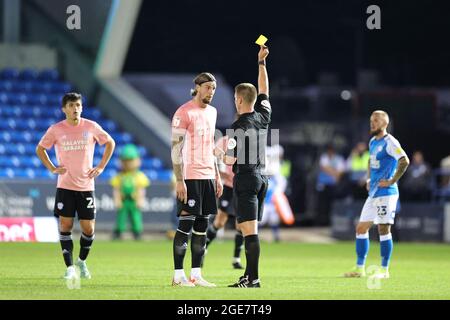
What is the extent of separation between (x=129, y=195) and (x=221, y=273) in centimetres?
1076

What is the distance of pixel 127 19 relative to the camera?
107 ft

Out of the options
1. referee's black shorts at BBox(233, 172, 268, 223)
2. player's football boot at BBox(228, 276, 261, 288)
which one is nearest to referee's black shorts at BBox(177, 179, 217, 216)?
referee's black shorts at BBox(233, 172, 268, 223)

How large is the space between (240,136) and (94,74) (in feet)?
69.2

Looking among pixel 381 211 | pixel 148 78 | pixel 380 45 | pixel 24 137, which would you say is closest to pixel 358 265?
pixel 381 211

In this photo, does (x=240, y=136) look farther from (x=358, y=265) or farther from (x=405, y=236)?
(x=405, y=236)

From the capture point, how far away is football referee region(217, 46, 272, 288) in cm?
1347

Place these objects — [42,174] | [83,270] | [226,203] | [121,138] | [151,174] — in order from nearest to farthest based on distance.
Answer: [83,270]
[226,203]
[42,174]
[151,174]
[121,138]

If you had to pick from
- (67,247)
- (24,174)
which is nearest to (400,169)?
(67,247)

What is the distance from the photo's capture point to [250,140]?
13477mm

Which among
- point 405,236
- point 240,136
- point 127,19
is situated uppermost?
point 127,19

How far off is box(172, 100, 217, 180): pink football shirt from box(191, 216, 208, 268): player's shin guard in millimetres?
544

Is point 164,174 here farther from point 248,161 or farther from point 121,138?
point 248,161

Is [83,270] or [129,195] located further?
[129,195]

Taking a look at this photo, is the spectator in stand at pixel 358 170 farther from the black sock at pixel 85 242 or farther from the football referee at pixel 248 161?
the football referee at pixel 248 161
